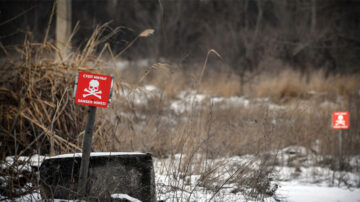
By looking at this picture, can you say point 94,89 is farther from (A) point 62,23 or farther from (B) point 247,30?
(B) point 247,30

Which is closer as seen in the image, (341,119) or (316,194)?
(316,194)

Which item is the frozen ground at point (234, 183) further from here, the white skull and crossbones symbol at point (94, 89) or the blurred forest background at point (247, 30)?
the blurred forest background at point (247, 30)

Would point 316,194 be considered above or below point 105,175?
below

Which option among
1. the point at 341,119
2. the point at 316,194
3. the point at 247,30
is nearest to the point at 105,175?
the point at 316,194

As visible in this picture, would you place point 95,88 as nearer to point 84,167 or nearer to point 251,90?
point 84,167

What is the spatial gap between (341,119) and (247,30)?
7083mm

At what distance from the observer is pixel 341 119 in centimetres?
291

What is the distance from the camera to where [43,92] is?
197 cm

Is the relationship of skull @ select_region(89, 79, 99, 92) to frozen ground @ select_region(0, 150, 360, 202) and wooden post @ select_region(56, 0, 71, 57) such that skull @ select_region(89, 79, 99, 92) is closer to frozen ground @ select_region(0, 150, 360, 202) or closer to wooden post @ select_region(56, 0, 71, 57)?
frozen ground @ select_region(0, 150, 360, 202)

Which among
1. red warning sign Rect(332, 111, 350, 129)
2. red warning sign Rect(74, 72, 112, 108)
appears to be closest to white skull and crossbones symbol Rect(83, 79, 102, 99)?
red warning sign Rect(74, 72, 112, 108)

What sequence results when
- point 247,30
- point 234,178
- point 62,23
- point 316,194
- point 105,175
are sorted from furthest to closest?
point 247,30 < point 62,23 < point 316,194 < point 234,178 < point 105,175

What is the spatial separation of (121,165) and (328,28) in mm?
8334

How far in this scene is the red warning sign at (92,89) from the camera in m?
1.26

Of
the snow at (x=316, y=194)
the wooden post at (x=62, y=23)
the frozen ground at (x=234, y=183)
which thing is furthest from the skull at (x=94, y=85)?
the wooden post at (x=62, y=23)
